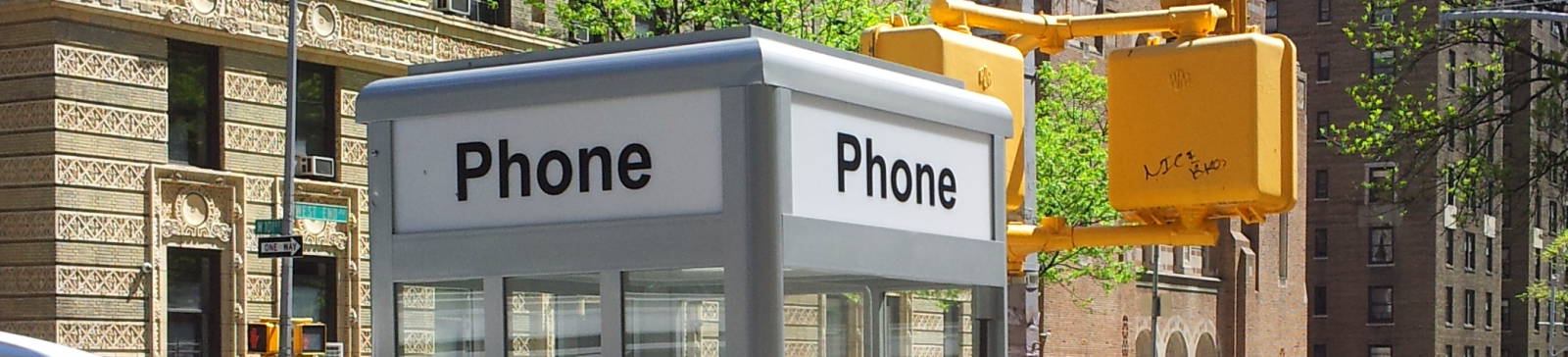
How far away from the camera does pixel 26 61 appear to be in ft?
104

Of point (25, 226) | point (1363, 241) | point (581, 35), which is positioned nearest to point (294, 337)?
A: point (25, 226)

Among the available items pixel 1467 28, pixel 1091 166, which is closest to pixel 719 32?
pixel 1467 28

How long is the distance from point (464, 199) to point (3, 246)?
85.7 feet

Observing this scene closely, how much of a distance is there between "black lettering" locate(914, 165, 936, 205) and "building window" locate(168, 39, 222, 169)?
88.2 feet

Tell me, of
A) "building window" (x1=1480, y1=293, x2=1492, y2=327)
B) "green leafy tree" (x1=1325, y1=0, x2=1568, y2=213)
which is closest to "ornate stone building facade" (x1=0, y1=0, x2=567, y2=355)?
"green leafy tree" (x1=1325, y1=0, x2=1568, y2=213)

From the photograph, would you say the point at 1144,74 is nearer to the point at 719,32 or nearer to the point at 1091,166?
the point at 719,32

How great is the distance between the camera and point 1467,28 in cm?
2855

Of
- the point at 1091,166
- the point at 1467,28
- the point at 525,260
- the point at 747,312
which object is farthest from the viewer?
the point at 1091,166

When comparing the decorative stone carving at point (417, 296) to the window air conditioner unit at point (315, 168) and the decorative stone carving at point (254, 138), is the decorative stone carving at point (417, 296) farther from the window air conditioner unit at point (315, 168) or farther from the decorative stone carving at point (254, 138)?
the window air conditioner unit at point (315, 168)

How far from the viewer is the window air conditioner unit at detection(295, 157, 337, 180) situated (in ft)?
115

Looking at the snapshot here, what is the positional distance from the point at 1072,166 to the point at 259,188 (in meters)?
18.4

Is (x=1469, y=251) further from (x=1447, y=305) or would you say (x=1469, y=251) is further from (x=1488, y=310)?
(x=1488, y=310)

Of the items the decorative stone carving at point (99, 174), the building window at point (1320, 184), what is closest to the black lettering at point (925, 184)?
the decorative stone carving at point (99, 174)

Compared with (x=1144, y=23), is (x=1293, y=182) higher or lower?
lower
